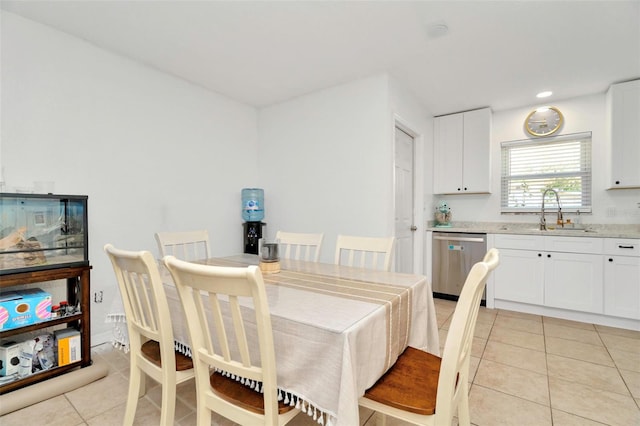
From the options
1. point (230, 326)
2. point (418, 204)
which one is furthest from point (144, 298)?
point (418, 204)

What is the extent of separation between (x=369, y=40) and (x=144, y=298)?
246 centimetres

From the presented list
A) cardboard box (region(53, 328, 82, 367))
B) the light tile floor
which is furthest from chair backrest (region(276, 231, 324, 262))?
cardboard box (region(53, 328, 82, 367))

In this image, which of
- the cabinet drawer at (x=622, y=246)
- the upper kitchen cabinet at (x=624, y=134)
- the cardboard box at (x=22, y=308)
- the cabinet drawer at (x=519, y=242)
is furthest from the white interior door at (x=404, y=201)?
the cardboard box at (x=22, y=308)

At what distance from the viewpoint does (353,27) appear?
7.43 feet

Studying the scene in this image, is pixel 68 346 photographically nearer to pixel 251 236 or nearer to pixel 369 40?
pixel 251 236

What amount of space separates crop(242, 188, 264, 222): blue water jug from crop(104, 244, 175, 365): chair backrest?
2.24 m

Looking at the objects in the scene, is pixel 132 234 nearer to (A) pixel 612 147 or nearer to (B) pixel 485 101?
(B) pixel 485 101

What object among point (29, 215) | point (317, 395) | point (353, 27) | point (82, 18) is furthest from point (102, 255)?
point (353, 27)

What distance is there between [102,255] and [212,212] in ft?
3.90

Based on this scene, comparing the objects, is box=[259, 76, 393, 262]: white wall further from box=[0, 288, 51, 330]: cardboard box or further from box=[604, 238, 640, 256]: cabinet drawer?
box=[0, 288, 51, 330]: cardboard box

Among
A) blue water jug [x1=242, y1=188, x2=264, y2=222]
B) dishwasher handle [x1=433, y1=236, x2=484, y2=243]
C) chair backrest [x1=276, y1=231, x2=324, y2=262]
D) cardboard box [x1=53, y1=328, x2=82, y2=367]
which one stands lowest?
cardboard box [x1=53, y1=328, x2=82, y2=367]

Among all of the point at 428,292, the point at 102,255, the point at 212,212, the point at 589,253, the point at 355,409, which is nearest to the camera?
the point at 355,409

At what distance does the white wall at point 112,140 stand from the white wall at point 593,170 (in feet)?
10.2

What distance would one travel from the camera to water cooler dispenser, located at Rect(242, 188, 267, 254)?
12.1 ft
